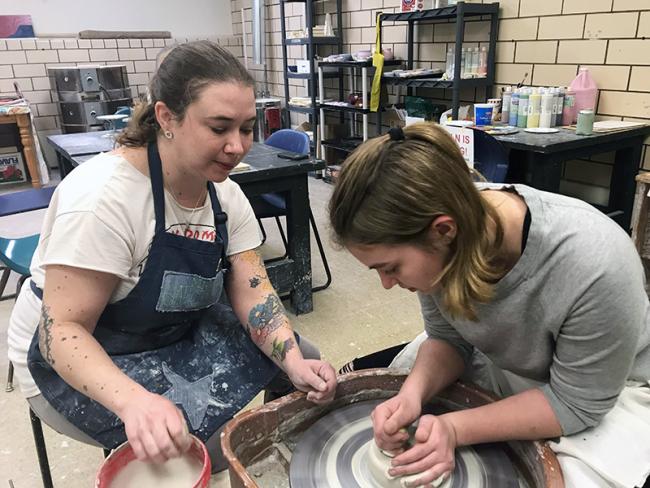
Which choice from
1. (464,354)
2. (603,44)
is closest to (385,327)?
(464,354)

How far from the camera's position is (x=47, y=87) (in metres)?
5.71

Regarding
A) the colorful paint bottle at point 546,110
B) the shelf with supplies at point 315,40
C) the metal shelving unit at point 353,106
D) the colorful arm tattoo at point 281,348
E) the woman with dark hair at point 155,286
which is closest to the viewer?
the woman with dark hair at point 155,286

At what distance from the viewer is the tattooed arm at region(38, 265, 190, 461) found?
99 centimetres

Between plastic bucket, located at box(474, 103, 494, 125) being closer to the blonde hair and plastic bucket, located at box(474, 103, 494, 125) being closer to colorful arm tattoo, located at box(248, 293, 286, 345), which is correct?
colorful arm tattoo, located at box(248, 293, 286, 345)

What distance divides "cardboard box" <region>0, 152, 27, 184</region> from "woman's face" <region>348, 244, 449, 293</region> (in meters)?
5.50

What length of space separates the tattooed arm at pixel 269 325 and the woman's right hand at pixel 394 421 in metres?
0.15

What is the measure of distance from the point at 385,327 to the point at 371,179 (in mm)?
1737

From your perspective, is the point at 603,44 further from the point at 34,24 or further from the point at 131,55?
the point at 34,24

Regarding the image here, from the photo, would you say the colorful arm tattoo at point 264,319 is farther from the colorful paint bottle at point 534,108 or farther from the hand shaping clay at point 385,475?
the colorful paint bottle at point 534,108

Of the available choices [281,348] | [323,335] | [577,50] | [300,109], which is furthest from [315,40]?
[281,348]

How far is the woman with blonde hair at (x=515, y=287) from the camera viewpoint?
0.85m

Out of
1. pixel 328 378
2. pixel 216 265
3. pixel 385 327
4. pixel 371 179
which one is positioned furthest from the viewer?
pixel 385 327

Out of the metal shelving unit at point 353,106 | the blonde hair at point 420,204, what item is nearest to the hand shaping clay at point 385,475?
the blonde hair at point 420,204

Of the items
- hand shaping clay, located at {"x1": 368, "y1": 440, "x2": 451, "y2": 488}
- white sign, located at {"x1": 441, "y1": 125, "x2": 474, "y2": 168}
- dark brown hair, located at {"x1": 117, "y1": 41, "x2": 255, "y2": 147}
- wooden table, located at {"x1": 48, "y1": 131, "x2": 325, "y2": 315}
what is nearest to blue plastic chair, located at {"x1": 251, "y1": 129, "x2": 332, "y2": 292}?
wooden table, located at {"x1": 48, "y1": 131, "x2": 325, "y2": 315}
